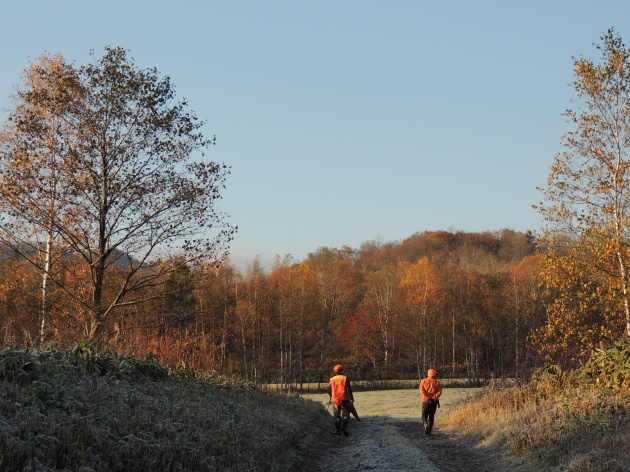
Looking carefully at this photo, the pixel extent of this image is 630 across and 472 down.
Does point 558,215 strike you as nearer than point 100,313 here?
No

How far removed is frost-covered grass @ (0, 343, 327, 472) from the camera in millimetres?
6852

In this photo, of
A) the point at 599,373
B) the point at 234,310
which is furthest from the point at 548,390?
the point at 234,310

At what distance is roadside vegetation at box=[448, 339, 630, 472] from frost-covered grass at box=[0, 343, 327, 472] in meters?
4.65

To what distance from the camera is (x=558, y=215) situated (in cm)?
2217

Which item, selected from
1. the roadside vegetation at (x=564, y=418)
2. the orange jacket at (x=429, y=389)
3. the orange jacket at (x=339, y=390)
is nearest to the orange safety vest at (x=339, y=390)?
the orange jacket at (x=339, y=390)

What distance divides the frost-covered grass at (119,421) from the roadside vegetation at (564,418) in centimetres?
465

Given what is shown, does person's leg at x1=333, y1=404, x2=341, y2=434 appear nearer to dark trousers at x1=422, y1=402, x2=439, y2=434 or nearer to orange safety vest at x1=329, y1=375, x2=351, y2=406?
orange safety vest at x1=329, y1=375, x2=351, y2=406

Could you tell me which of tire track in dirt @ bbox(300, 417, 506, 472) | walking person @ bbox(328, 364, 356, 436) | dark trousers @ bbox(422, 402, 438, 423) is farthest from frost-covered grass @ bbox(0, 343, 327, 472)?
dark trousers @ bbox(422, 402, 438, 423)

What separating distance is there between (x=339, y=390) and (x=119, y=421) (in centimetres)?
1144

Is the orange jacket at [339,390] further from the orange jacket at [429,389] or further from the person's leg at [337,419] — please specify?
the orange jacket at [429,389]

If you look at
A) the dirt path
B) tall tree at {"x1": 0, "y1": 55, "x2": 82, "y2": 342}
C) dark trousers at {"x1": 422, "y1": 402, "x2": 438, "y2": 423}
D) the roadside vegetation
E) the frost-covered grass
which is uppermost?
tall tree at {"x1": 0, "y1": 55, "x2": 82, "y2": 342}

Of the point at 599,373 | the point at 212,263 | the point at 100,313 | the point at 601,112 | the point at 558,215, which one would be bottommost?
the point at 599,373

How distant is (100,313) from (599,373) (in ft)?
44.9

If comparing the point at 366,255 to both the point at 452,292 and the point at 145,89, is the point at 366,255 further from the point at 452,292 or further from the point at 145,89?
the point at 145,89
